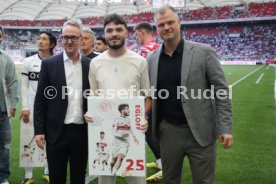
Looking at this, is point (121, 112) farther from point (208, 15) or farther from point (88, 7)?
point (88, 7)

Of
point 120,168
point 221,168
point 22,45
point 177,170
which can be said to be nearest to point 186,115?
point 177,170

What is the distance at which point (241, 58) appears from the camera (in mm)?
46000

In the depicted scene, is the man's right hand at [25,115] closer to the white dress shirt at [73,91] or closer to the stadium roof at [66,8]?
the white dress shirt at [73,91]

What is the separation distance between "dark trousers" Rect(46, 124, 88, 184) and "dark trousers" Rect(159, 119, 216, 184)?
32.3 inches

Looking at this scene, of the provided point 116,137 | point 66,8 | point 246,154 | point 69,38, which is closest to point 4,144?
point 69,38

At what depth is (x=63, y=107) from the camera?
3.15 metres

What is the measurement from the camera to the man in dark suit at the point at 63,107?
316 cm

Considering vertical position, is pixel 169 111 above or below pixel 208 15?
below

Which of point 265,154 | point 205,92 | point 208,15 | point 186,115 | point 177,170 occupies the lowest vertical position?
point 265,154

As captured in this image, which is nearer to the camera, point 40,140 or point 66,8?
point 40,140

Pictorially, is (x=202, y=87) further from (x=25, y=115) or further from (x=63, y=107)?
(x=25, y=115)

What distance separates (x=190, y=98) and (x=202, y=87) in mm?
163

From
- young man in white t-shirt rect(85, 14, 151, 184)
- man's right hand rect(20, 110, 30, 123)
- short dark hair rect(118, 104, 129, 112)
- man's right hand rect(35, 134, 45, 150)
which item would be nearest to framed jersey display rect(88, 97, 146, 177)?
short dark hair rect(118, 104, 129, 112)

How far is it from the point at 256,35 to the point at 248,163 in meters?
48.9
